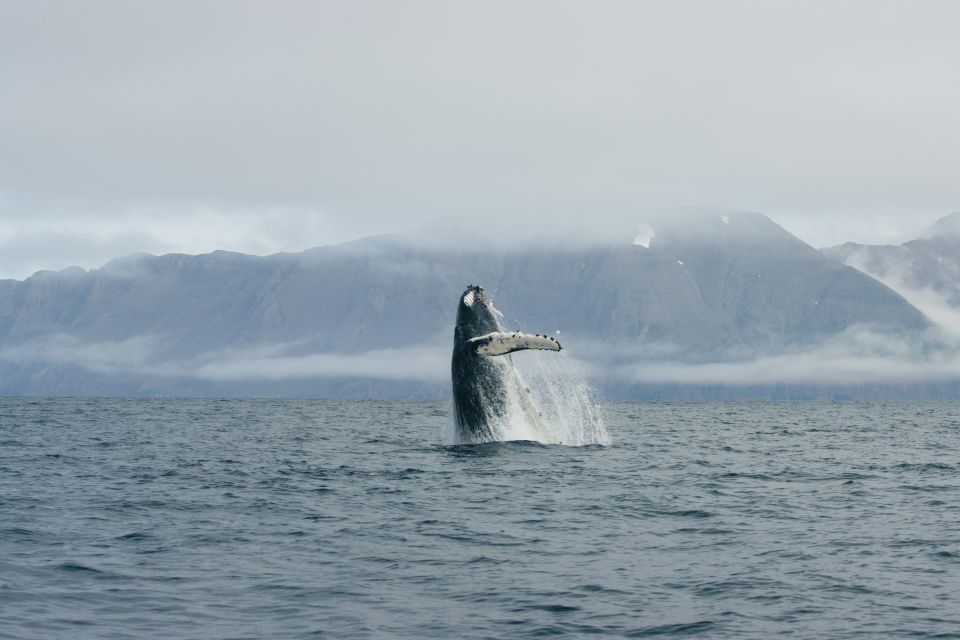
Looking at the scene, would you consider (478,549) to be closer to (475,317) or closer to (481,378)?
(475,317)

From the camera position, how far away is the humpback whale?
1027 inches

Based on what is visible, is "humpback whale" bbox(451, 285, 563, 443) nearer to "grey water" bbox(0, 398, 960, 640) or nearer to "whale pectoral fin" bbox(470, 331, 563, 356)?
"whale pectoral fin" bbox(470, 331, 563, 356)

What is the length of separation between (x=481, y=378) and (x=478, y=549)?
37.3ft

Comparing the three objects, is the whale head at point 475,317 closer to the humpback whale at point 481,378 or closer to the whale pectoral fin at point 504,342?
the humpback whale at point 481,378

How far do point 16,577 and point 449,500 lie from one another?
904 centimetres

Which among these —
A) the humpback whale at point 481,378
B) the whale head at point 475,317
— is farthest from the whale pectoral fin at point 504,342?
the whale head at point 475,317

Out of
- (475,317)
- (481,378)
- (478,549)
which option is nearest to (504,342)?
(475,317)

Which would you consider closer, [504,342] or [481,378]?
[504,342]

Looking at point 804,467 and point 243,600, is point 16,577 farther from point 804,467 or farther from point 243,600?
point 804,467

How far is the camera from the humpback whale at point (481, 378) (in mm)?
26078

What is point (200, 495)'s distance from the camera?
2162 cm

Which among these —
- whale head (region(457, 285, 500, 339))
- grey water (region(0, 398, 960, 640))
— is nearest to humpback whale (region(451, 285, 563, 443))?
whale head (region(457, 285, 500, 339))

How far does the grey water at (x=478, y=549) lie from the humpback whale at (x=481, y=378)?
2.81 ft

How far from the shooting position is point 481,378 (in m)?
26.8
